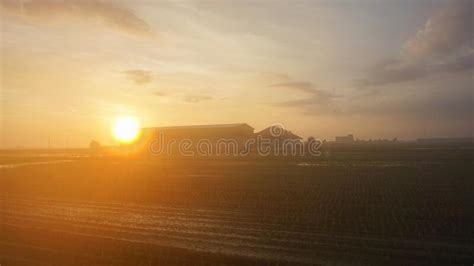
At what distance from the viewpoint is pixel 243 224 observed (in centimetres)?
1074

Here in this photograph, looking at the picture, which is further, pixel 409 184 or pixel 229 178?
pixel 229 178

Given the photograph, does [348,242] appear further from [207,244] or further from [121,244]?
[121,244]

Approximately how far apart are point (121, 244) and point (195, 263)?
2328mm

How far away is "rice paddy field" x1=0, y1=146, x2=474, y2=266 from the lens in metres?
7.90

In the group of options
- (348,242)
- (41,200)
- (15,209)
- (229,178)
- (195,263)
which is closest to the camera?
(195,263)

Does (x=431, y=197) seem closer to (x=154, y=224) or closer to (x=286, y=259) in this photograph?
(x=286, y=259)

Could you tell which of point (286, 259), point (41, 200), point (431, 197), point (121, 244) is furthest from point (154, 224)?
point (431, 197)

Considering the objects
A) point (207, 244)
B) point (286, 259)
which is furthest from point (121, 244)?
point (286, 259)

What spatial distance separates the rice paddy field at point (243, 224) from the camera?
7.90 meters

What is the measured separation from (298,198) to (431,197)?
5107mm

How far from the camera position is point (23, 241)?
916 cm

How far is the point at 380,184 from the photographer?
1817 centimetres

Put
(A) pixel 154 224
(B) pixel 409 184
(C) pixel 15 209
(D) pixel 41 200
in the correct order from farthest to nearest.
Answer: (B) pixel 409 184 < (D) pixel 41 200 < (C) pixel 15 209 < (A) pixel 154 224

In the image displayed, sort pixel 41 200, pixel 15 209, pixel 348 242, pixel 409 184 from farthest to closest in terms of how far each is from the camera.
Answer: pixel 409 184 < pixel 41 200 < pixel 15 209 < pixel 348 242
